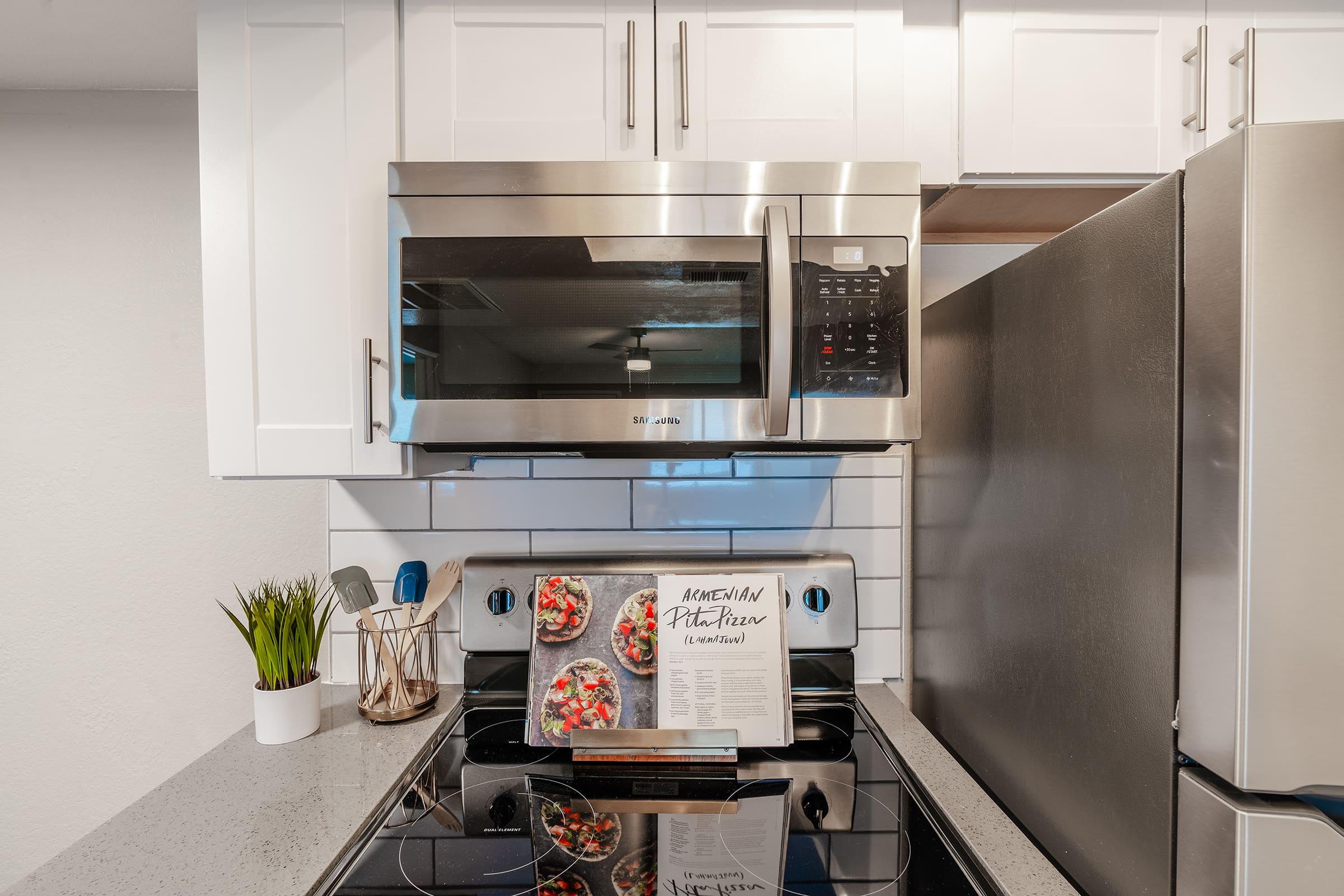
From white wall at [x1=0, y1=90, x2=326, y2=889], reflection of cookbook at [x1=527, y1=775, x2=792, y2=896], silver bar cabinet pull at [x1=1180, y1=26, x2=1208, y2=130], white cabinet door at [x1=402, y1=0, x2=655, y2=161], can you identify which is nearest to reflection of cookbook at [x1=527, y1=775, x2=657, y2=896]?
reflection of cookbook at [x1=527, y1=775, x2=792, y2=896]

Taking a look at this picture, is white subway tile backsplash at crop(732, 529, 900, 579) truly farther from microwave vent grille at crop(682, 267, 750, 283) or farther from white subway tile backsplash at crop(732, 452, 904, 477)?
microwave vent grille at crop(682, 267, 750, 283)

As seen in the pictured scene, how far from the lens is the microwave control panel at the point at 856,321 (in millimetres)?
902

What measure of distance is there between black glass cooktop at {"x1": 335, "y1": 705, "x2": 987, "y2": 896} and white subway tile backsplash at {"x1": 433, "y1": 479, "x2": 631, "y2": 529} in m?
0.40

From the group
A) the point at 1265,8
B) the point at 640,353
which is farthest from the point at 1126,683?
the point at 1265,8

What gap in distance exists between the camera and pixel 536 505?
1256 mm

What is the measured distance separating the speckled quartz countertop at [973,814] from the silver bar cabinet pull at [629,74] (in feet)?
3.40

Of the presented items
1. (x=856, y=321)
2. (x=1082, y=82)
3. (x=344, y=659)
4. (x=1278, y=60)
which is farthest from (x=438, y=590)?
(x=1278, y=60)

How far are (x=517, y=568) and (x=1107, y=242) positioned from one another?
101cm

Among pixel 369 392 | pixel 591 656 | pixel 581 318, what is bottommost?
pixel 591 656

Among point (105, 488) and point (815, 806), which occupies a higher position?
point (105, 488)

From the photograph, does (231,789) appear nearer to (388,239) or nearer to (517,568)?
(517,568)

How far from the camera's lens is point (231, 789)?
0.89 m

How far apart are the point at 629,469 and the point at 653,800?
0.58 m

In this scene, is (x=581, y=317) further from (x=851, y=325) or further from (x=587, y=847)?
(x=587, y=847)
